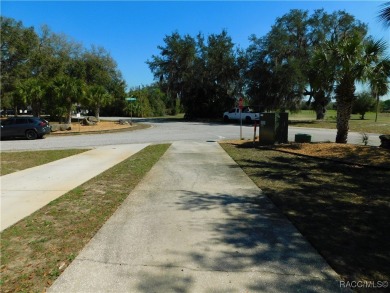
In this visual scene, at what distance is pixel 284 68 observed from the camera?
106 feet

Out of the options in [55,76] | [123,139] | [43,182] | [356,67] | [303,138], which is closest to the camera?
[43,182]

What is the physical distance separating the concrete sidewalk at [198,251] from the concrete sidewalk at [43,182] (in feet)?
5.74

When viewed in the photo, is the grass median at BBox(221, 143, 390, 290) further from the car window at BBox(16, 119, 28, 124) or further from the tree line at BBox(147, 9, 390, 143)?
the car window at BBox(16, 119, 28, 124)

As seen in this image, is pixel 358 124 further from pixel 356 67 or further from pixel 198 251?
pixel 198 251

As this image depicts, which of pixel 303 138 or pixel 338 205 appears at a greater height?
pixel 303 138

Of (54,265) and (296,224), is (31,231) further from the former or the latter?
(296,224)

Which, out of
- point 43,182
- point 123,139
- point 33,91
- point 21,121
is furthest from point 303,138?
point 33,91

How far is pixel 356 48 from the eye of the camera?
12578mm

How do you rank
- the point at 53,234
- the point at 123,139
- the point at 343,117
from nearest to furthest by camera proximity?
1. the point at 53,234
2. the point at 343,117
3. the point at 123,139

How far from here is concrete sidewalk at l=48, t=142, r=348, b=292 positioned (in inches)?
124

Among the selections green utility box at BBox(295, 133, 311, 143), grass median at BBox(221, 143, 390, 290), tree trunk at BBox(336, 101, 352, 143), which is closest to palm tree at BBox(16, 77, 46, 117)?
green utility box at BBox(295, 133, 311, 143)

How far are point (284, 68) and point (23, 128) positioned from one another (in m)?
25.0

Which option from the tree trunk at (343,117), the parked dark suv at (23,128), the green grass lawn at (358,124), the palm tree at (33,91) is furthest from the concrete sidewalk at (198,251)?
the palm tree at (33,91)

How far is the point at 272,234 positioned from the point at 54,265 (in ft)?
9.32
